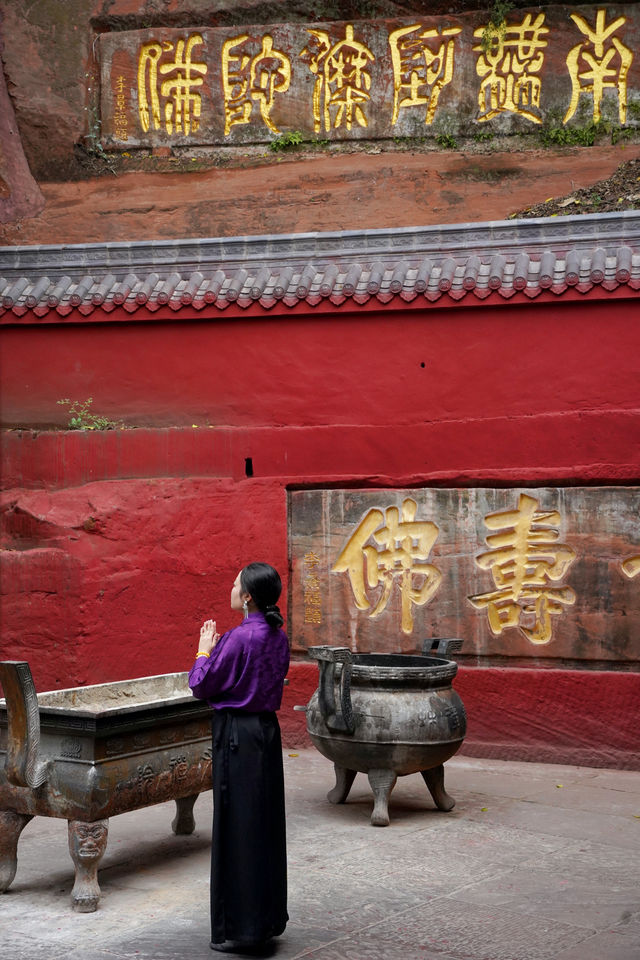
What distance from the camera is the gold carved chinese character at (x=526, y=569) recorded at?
22.2 feet

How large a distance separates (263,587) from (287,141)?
Answer: 8556 millimetres

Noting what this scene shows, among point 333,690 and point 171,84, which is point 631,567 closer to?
point 333,690

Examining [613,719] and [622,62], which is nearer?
[613,719]

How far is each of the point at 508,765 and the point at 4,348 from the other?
185 inches

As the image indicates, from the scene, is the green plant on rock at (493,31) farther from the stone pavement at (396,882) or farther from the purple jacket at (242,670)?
the purple jacket at (242,670)

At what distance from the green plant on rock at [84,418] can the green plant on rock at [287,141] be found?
482cm

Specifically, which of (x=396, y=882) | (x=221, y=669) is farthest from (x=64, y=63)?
(x=396, y=882)

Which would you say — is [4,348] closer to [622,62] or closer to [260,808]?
[260,808]

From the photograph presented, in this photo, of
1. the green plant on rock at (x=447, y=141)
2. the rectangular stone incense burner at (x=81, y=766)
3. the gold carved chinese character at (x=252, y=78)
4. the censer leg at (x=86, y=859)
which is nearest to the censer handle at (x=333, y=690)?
the rectangular stone incense burner at (x=81, y=766)

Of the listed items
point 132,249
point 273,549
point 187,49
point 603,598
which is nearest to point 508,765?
point 603,598

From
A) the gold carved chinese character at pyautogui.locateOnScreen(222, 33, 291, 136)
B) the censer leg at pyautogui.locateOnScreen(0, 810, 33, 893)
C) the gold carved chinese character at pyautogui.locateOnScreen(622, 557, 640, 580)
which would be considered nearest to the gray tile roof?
the gold carved chinese character at pyautogui.locateOnScreen(622, 557, 640, 580)

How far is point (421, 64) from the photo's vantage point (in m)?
11.0

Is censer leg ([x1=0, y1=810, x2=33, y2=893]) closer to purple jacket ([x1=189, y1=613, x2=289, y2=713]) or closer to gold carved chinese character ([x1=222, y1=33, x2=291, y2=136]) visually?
purple jacket ([x1=189, y1=613, x2=289, y2=713])

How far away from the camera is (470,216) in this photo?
10.9 metres
